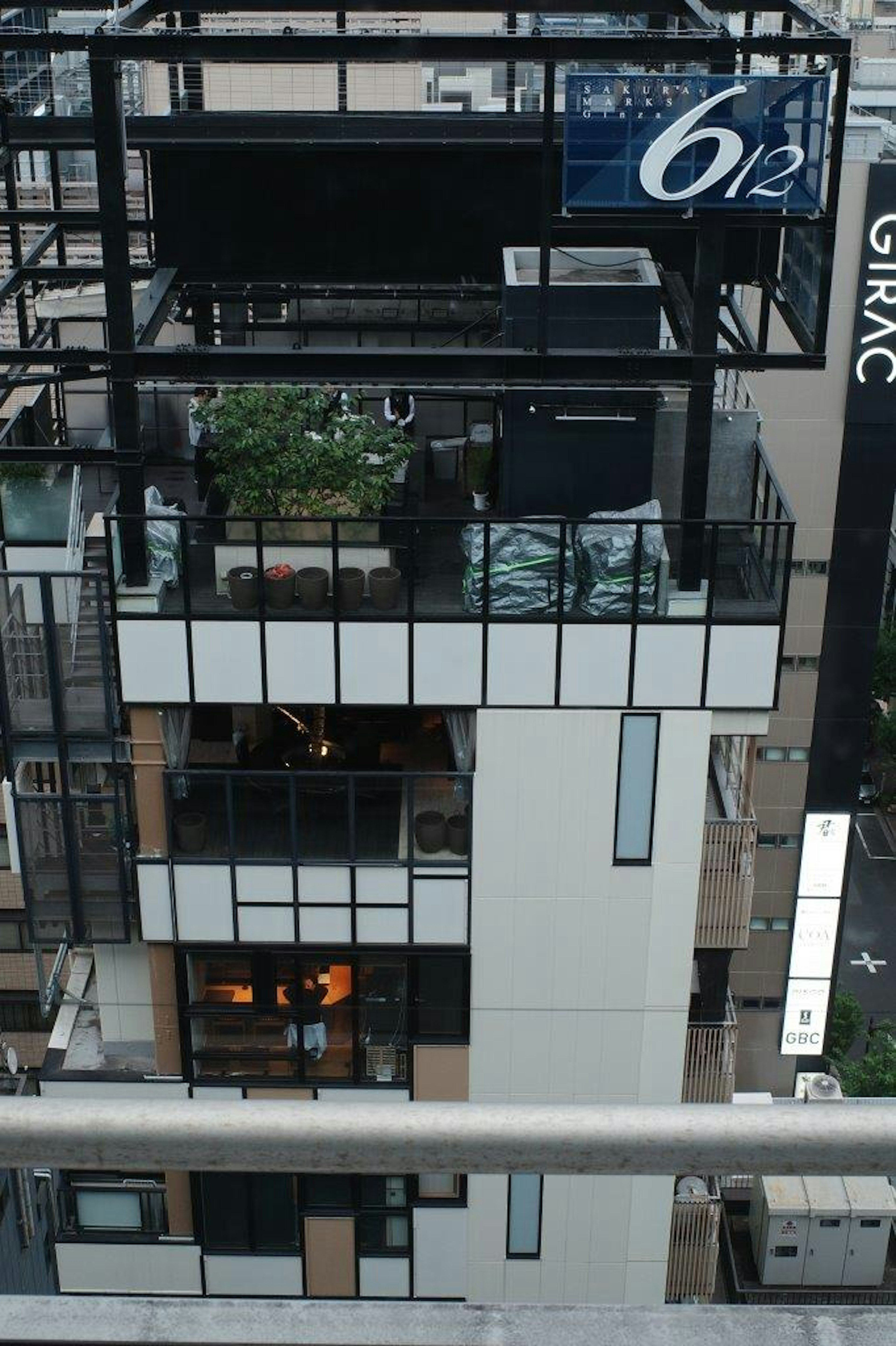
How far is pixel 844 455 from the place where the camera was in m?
39.8

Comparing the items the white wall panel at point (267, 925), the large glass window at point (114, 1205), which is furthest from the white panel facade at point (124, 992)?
the large glass window at point (114, 1205)

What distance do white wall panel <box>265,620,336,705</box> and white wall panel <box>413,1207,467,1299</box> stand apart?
9.92m

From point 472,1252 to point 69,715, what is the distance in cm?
1190

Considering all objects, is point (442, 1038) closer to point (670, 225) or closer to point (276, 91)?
point (670, 225)

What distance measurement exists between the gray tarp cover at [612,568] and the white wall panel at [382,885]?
17.4 ft

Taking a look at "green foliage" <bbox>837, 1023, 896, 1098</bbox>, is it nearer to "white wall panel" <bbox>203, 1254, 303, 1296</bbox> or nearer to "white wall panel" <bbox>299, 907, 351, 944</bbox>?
"white wall panel" <bbox>203, 1254, 303, 1296</bbox>

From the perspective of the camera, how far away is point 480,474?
28.1 m

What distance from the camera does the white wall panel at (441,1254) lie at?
28906mm

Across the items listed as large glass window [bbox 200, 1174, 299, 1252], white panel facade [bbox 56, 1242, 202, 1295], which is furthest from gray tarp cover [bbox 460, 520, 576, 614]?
white panel facade [bbox 56, 1242, 202, 1295]

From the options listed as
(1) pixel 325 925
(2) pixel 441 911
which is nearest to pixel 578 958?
(2) pixel 441 911

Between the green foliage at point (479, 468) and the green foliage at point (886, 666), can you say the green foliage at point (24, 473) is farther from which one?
the green foliage at point (886, 666)

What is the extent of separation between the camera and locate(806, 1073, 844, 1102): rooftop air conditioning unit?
1587 inches

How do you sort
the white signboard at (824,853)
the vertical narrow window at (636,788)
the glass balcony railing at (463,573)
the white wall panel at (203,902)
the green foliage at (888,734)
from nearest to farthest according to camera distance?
the glass balcony railing at (463,573) < the vertical narrow window at (636,788) < the white wall panel at (203,902) < the white signboard at (824,853) < the green foliage at (888,734)

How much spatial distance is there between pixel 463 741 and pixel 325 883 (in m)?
3.20
